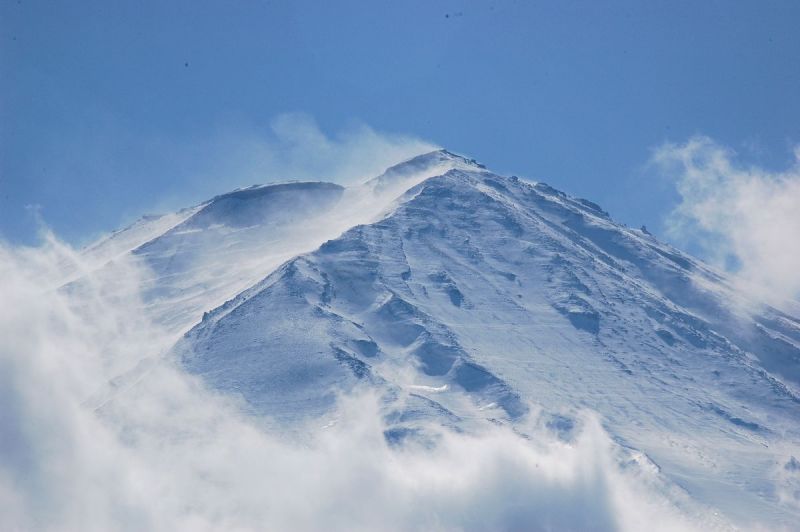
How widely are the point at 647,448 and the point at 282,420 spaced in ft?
149

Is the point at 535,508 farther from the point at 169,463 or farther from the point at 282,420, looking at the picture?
the point at 169,463

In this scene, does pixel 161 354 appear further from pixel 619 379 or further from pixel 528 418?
pixel 619 379

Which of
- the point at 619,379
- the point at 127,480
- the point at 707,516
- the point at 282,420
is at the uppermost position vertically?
the point at 619,379

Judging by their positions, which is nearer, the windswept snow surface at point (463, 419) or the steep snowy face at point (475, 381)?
the windswept snow surface at point (463, 419)

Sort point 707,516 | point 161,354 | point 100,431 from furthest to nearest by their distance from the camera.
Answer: point 161,354 → point 100,431 → point 707,516

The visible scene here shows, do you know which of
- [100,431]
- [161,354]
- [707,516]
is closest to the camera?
[707,516]

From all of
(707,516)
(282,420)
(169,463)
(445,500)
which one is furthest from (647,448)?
(169,463)

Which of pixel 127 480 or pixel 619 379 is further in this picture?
pixel 619 379

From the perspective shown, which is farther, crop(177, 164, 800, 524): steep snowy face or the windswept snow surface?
crop(177, 164, 800, 524): steep snowy face

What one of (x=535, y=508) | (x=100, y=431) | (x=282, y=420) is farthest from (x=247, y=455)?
(x=535, y=508)

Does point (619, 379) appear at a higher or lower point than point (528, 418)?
higher

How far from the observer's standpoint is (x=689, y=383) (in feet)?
652

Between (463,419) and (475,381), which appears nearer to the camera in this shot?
(463,419)

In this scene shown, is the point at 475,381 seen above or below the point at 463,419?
above
